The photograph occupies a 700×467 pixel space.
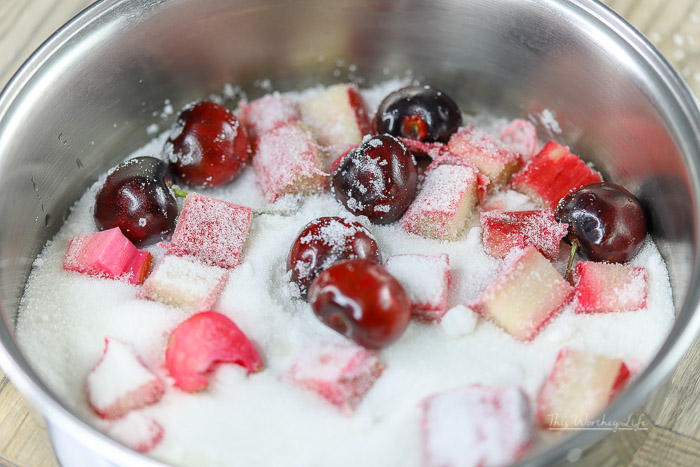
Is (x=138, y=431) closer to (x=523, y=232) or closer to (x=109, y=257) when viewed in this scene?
(x=109, y=257)

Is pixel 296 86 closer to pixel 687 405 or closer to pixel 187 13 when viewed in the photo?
pixel 187 13

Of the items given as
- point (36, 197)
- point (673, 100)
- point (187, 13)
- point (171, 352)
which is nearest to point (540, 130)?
point (673, 100)

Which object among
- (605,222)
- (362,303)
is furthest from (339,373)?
(605,222)

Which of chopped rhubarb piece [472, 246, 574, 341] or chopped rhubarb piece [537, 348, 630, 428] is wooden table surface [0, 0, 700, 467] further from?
chopped rhubarb piece [472, 246, 574, 341]

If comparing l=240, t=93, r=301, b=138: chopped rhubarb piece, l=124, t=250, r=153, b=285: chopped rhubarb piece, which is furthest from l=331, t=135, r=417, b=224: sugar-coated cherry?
l=124, t=250, r=153, b=285: chopped rhubarb piece

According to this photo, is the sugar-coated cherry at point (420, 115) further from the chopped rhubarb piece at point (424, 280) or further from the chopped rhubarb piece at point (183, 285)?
the chopped rhubarb piece at point (183, 285)
